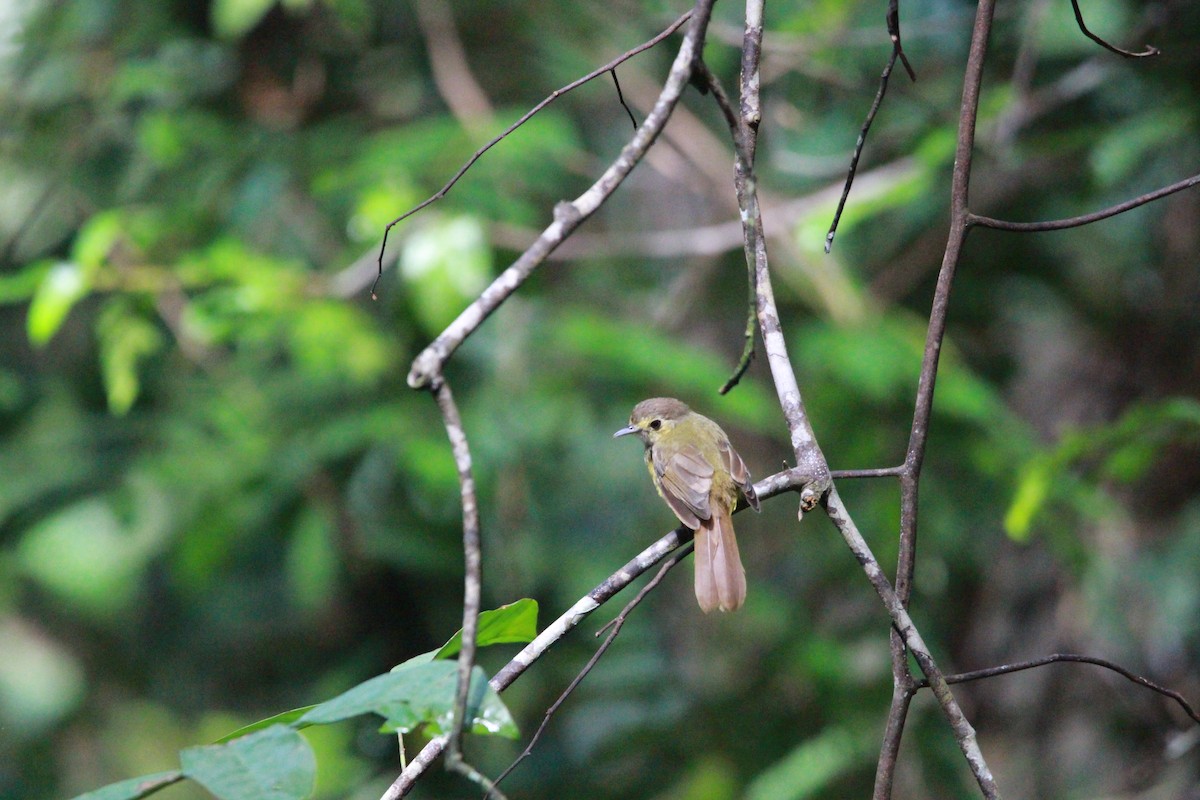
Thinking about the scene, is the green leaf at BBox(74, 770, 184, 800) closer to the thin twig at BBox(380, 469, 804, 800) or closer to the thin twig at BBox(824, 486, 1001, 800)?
the thin twig at BBox(380, 469, 804, 800)

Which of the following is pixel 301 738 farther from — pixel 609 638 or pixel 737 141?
pixel 737 141

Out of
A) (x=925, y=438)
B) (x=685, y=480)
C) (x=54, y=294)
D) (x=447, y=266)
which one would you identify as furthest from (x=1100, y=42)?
A: (x=54, y=294)

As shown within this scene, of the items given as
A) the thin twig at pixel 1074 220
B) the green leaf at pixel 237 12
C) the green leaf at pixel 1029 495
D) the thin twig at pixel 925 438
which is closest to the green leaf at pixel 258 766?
the thin twig at pixel 925 438

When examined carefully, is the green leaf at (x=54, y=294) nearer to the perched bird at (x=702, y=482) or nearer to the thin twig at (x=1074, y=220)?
the perched bird at (x=702, y=482)

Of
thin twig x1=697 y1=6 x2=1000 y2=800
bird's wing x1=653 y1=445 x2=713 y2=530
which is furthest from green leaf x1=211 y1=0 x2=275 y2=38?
thin twig x1=697 y1=6 x2=1000 y2=800

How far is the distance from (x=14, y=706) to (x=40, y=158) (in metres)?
3.00

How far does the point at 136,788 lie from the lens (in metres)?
1.08

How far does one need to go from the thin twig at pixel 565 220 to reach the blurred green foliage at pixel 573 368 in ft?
8.57

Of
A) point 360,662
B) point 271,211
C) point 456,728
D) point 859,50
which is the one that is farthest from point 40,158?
point 456,728

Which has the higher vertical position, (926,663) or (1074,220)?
(1074,220)

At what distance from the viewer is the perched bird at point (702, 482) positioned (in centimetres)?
233

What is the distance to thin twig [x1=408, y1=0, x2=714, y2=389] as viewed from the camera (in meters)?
0.95

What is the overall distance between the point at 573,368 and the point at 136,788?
3.28m

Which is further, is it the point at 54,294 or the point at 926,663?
the point at 54,294
